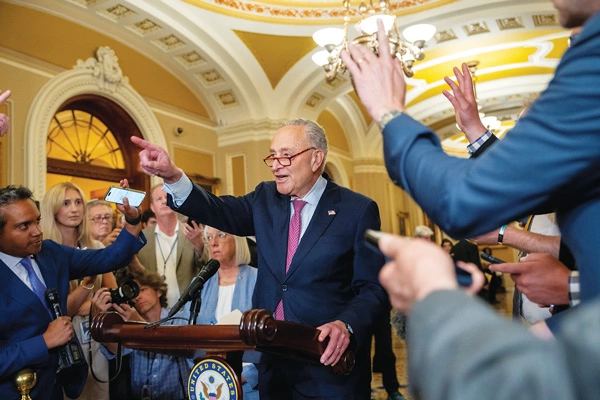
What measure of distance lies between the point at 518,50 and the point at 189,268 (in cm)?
809

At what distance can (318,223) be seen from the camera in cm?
203

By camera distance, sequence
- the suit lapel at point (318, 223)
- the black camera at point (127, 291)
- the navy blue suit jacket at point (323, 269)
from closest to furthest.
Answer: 1. the navy blue suit jacket at point (323, 269)
2. the suit lapel at point (318, 223)
3. the black camera at point (127, 291)

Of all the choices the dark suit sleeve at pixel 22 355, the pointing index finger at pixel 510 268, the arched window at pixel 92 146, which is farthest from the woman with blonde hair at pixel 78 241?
the arched window at pixel 92 146

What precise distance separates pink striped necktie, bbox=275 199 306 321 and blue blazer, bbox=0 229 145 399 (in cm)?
90

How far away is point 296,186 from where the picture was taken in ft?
6.95

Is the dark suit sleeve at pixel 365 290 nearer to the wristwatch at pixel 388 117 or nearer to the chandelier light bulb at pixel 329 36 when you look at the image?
the wristwatch at pixel 388 117

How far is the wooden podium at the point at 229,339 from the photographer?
1465mm

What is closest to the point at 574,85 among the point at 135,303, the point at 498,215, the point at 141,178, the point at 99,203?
the point at 498,215

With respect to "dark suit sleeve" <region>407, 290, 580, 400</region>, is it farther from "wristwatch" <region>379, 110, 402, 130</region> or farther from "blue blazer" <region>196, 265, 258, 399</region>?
"blue blazer" <region>196, 265, 258, 399</region>

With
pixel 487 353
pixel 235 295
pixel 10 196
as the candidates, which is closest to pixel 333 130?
pixel 235 295

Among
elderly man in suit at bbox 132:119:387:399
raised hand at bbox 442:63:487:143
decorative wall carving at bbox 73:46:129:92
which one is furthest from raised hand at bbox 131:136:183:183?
decorative wall carving at bbox 73:46:129:92

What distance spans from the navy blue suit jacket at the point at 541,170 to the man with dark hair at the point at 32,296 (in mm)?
1752

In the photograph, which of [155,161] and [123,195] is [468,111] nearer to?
[155,161]

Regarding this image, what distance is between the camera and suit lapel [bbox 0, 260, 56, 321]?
2127mm
